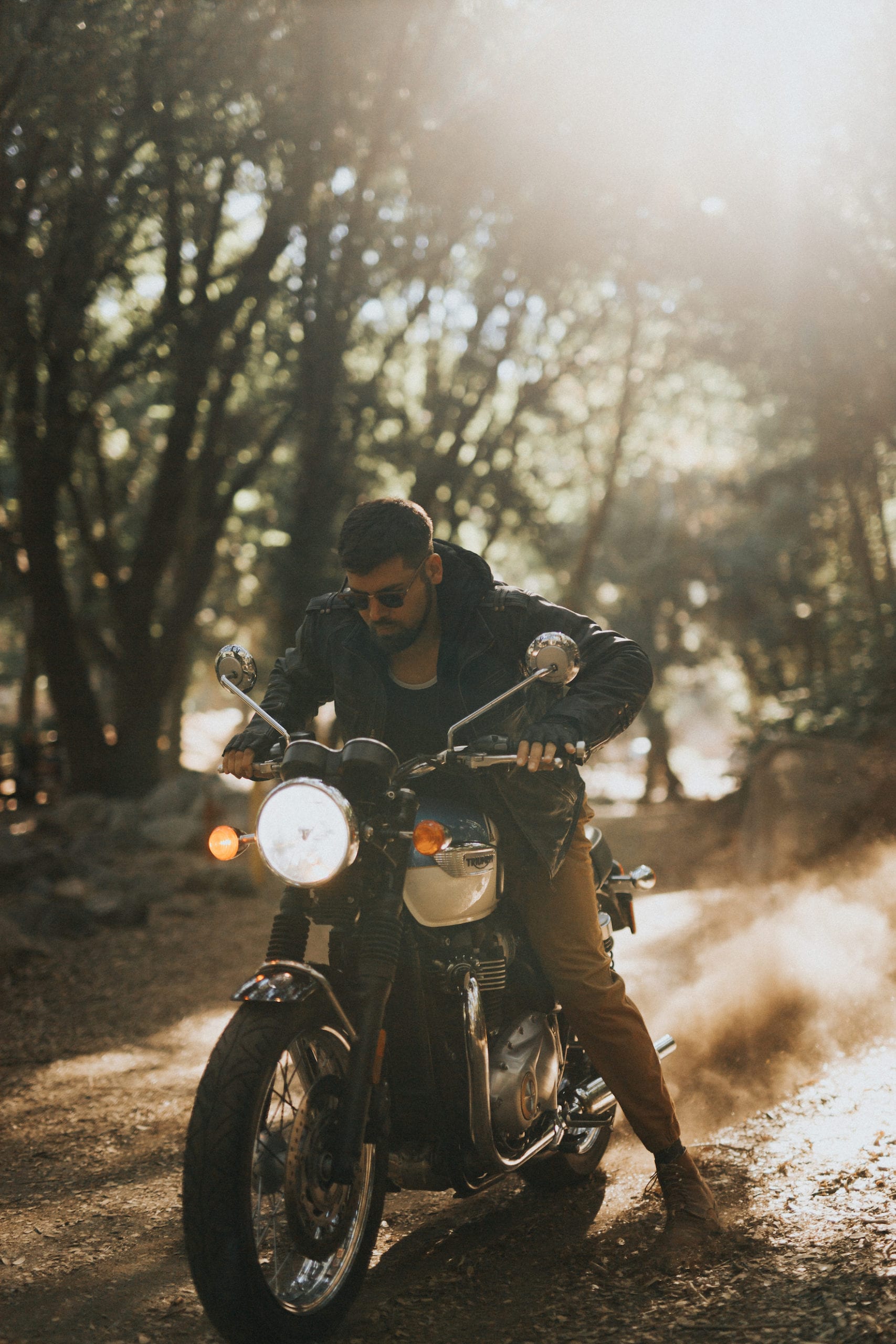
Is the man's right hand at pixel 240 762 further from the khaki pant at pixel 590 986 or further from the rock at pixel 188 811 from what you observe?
the rock at pixel 188 811

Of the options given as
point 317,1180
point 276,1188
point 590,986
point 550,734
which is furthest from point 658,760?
point 276,1188

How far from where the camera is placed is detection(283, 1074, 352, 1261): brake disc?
9.46ft

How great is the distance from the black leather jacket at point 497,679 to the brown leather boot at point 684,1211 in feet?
3.52

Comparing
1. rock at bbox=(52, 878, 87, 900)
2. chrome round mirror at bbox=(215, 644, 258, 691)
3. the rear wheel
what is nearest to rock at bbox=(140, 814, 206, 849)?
rock at bbox=(52, 878, 87, 900)

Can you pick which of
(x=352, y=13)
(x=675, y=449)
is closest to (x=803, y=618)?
(x=675, y=449)

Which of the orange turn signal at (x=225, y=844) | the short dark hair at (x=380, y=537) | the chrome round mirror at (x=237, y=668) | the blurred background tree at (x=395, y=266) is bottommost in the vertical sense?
the orange turn signal at (x=225, y=844)

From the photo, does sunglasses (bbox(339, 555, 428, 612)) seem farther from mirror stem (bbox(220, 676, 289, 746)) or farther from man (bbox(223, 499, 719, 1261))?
mirror stem (bbox(220, 676, 289, 746))

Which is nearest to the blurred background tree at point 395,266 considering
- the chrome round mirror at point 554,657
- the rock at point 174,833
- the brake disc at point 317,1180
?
the rock at point 174,833

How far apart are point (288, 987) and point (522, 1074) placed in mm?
881

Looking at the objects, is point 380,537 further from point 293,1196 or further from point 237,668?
point 293,1196

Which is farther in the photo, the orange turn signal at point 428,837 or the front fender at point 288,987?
the orange turn signal at point 428,837

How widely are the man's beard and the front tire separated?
3.41 feet

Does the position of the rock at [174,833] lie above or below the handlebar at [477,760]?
below

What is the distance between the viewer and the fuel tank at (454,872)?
3.21 meters
